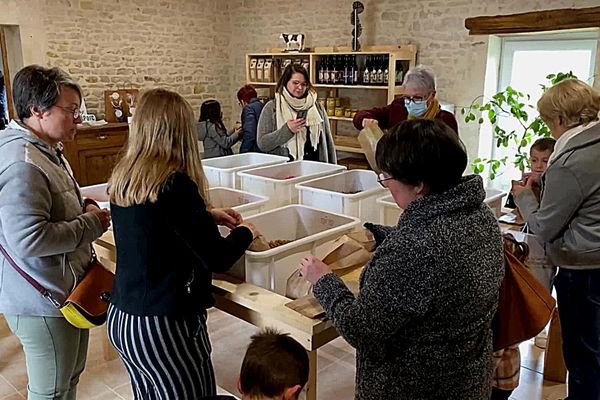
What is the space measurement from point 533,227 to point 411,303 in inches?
41.6

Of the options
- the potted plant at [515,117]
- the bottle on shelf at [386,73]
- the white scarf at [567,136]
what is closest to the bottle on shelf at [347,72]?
the bottle on shelf at [386,73]

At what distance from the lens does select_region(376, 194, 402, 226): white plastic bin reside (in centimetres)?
226

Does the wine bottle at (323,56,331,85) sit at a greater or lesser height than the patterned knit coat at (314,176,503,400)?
greater

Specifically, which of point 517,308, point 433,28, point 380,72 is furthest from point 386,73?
point 517,308

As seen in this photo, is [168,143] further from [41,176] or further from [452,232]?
[452,232]

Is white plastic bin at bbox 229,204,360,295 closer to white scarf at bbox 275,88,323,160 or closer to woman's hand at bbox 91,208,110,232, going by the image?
woman's hand at bbox 91,208,110,232

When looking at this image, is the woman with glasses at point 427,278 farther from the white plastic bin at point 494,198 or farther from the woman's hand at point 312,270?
the white plastic bin at point 494,198

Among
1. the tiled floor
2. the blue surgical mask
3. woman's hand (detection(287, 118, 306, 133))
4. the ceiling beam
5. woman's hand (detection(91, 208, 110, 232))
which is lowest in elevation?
the tiled floor

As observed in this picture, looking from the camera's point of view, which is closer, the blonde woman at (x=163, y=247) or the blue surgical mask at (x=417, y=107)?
the blonde woman at (x=163, y=247)

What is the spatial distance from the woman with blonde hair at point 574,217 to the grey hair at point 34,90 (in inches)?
68.6

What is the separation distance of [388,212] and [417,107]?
1.15 m

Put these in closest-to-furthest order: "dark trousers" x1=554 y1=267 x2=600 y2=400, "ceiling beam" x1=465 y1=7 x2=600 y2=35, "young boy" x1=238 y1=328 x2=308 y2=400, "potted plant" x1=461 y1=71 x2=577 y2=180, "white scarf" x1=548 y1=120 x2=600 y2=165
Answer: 1. "young boy" x1=238 y1=328 x2=308 y2=400
2. "white scarf" x1=548 y1=120 x2=600 y2=165
3. "dark trousers" x1=554 y1=267 x2=600 y2=400
4. "potted plant" x1=461 y1=71 x2=577 y2=180
5. "ceiling beam" x1=465 y1=7 x2=600 y2=35

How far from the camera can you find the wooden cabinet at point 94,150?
5.86m

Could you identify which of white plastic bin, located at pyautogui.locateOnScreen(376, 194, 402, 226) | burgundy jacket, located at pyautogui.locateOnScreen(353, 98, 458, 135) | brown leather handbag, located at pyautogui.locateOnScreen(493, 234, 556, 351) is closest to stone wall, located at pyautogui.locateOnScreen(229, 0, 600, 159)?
burgundy jacket, located at pyautogui.locateOnScreen(353, 98, 458, 135)
